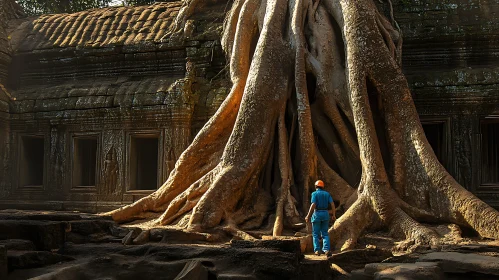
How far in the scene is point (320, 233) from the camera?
5.37 meters

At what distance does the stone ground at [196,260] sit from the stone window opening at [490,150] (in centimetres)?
298

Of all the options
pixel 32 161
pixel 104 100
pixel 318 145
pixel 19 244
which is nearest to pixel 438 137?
pixel 318 145

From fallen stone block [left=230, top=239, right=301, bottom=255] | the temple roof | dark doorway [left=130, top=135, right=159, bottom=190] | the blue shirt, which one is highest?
the temple roof

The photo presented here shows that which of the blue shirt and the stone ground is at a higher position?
the blue shirt

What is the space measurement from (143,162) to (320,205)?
5.10 m

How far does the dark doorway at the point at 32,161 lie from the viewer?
31.4ft

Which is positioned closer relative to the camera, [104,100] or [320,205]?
[320,205]

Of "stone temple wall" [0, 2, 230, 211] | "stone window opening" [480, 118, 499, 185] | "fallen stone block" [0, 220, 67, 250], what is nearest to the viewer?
"fallen stone block" [0, 220, 67, 250]

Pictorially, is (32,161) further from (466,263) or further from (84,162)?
(466,263)

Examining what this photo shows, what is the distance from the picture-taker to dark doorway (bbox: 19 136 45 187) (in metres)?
9.59

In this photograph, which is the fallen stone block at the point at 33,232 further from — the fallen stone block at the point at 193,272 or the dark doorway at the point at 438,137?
the dark doorway at the point at 438,137

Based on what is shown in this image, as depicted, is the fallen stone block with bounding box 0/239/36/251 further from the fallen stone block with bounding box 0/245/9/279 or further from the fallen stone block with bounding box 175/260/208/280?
the fallen stone block with bounding box 175/260/208/280

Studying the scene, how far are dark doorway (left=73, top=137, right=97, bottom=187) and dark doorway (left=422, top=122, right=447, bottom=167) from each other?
497 cm

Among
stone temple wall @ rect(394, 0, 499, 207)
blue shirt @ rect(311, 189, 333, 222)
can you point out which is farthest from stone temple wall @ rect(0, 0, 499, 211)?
blue shirt @ rect(311, 189, 333, 222)
